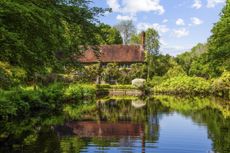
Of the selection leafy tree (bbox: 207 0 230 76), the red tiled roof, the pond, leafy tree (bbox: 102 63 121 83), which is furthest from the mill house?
the pond

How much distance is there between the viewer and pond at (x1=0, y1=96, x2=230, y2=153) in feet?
48.4

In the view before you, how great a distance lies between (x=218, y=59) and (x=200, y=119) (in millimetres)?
26120

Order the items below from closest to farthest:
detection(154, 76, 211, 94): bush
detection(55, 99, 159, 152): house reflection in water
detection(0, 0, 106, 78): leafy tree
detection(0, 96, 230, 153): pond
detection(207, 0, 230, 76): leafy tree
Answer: detection(0, 0, 106, 78): leafy tree, detection(0, 96, 230, 153): pond, detection(55, 99, 159, 152): house reflection in water, detection(207, 0, 230, 76): leafy tree, detection(154, 76, 211, 94): bush

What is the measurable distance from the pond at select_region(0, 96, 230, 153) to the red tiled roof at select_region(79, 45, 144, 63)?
45.3 m

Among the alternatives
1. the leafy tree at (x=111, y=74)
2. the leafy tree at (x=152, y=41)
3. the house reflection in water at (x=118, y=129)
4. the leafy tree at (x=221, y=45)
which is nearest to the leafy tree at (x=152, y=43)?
the leafy tree at (x=152, y=41)

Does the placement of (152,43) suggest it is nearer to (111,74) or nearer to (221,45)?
(111,74)

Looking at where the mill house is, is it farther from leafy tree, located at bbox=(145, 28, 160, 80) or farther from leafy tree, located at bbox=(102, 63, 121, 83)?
leafy tree, located at bbox=(102, 63, 121, 83)

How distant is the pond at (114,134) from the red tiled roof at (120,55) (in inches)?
1785

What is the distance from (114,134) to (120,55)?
55.0 meters

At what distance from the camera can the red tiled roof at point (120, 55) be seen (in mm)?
72188

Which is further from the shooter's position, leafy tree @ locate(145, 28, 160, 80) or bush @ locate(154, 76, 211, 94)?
leafy tree @ locate(145, 28, 160, 80)

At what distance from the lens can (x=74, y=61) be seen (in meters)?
13.3

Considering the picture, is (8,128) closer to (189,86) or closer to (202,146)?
(202,146)

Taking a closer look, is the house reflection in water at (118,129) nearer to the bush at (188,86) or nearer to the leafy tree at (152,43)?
the bush at (188,86)
